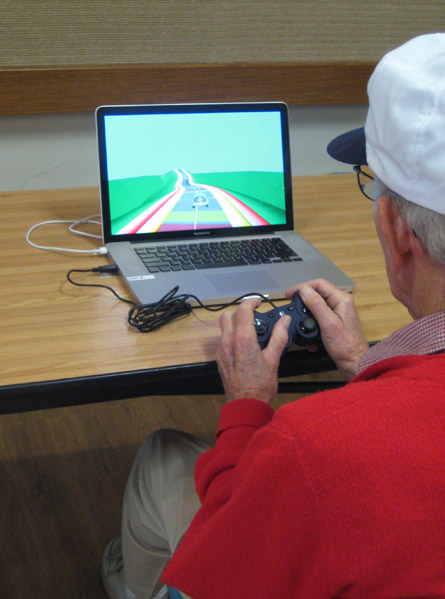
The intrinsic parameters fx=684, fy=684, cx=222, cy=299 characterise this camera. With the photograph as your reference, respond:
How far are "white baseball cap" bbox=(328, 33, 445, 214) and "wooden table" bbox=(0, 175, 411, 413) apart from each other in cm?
43

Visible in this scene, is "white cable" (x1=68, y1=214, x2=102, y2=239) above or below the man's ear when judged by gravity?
below

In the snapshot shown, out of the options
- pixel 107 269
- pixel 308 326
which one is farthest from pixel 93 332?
pixel 308 326

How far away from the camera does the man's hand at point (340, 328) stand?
105 cm

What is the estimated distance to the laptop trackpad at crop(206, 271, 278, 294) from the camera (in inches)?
47.3

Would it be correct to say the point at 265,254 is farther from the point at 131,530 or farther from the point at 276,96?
the point at 276,96

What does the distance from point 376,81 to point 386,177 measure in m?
0.10

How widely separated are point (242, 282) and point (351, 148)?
12.8 inches

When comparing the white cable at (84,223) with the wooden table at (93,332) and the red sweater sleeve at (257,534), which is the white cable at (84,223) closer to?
the wooden table at (93,332)

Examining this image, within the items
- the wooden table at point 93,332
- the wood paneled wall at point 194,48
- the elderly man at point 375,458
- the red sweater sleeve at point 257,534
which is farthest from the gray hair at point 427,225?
the wood paneled wall at point 194,48

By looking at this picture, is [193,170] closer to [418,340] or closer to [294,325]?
[294,325]

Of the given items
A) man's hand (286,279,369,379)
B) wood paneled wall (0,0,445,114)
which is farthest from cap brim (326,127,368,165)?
wood paneled wall (0,0,445,114)

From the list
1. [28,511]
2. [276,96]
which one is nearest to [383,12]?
[276,96]

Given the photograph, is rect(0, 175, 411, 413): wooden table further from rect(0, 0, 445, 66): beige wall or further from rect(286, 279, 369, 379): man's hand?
rect(0, 0, 445, 66): beige wall

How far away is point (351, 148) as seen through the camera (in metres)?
1.27
